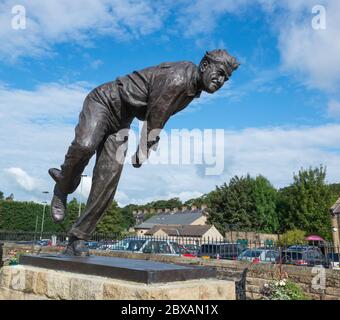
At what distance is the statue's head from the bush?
6010mm

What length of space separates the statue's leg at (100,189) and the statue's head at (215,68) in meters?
1.41

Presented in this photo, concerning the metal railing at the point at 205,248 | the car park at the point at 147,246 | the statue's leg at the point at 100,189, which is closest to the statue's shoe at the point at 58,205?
the statue's leg at the point at 100,189

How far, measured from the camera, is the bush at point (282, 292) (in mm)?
8508

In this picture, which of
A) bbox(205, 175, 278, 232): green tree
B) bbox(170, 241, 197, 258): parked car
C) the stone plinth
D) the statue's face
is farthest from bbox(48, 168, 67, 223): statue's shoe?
bbox(205, 175, 278, 232): green tree

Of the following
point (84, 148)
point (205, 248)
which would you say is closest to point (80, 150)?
point (84, 148)

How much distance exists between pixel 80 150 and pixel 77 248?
123 cm

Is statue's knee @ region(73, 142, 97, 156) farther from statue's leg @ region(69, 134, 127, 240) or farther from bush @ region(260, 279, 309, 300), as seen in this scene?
bush @ region(260, 279, 309, 300)

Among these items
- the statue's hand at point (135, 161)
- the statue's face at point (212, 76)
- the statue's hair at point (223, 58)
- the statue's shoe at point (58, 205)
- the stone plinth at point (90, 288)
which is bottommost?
the stone plinth at point (90, 288)

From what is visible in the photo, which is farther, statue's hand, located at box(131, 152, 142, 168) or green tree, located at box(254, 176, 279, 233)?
green tree, located at box(254, 176, 279, 233)

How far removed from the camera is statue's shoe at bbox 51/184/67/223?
15.5 feet

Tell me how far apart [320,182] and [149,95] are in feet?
152

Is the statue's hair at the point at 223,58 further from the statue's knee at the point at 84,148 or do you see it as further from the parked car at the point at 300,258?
the parked car at the point at 300,258
